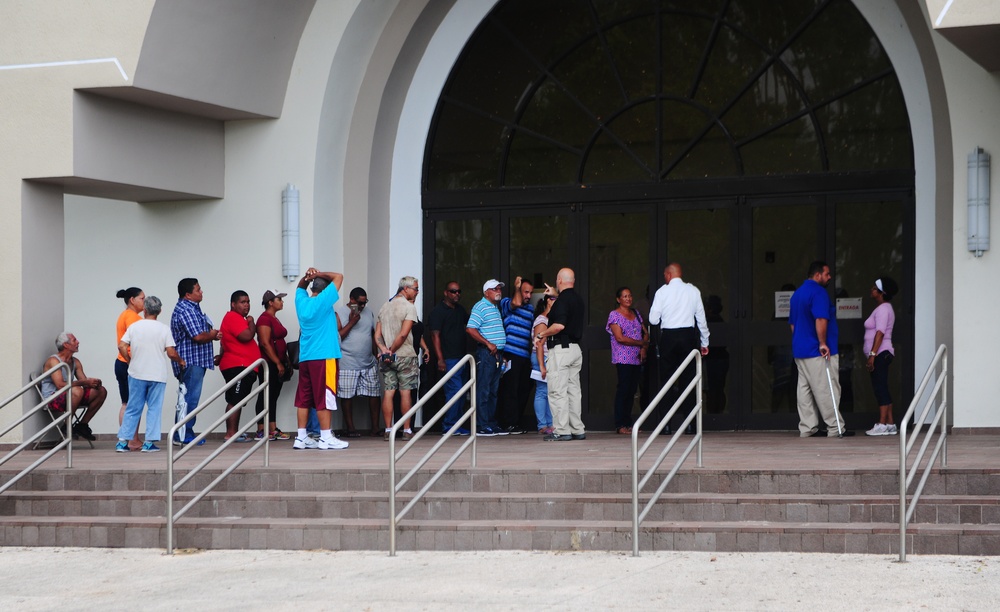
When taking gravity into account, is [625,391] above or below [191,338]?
below

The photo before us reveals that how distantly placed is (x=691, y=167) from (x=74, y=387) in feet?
22.8

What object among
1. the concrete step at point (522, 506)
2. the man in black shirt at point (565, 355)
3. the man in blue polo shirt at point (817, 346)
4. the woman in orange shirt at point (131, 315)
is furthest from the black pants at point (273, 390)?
the man in blue polo shirt at point (817, 346)

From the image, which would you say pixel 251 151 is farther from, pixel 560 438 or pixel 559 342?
pixel 560 438

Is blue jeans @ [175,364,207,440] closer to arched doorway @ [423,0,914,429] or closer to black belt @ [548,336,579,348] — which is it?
arched doorway @ [423,0,914,429]

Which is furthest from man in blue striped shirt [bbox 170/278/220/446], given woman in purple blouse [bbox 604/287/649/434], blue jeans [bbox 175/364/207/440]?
woman in purple blouse [bbox 604/287/649/434]

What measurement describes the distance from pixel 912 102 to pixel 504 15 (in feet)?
15.6

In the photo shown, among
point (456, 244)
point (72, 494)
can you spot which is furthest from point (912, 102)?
point (72, 494)

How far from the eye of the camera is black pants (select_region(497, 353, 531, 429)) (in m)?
14.2

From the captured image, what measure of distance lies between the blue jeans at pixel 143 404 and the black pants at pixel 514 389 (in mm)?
3733

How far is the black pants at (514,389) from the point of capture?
14.2m

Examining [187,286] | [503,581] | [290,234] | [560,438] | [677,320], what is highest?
[290,234]

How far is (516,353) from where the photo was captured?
46.2ft

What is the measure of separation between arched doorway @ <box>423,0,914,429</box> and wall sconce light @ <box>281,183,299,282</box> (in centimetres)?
175

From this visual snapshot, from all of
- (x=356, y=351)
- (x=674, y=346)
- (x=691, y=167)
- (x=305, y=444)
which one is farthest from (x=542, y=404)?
(x=691, y=167)
